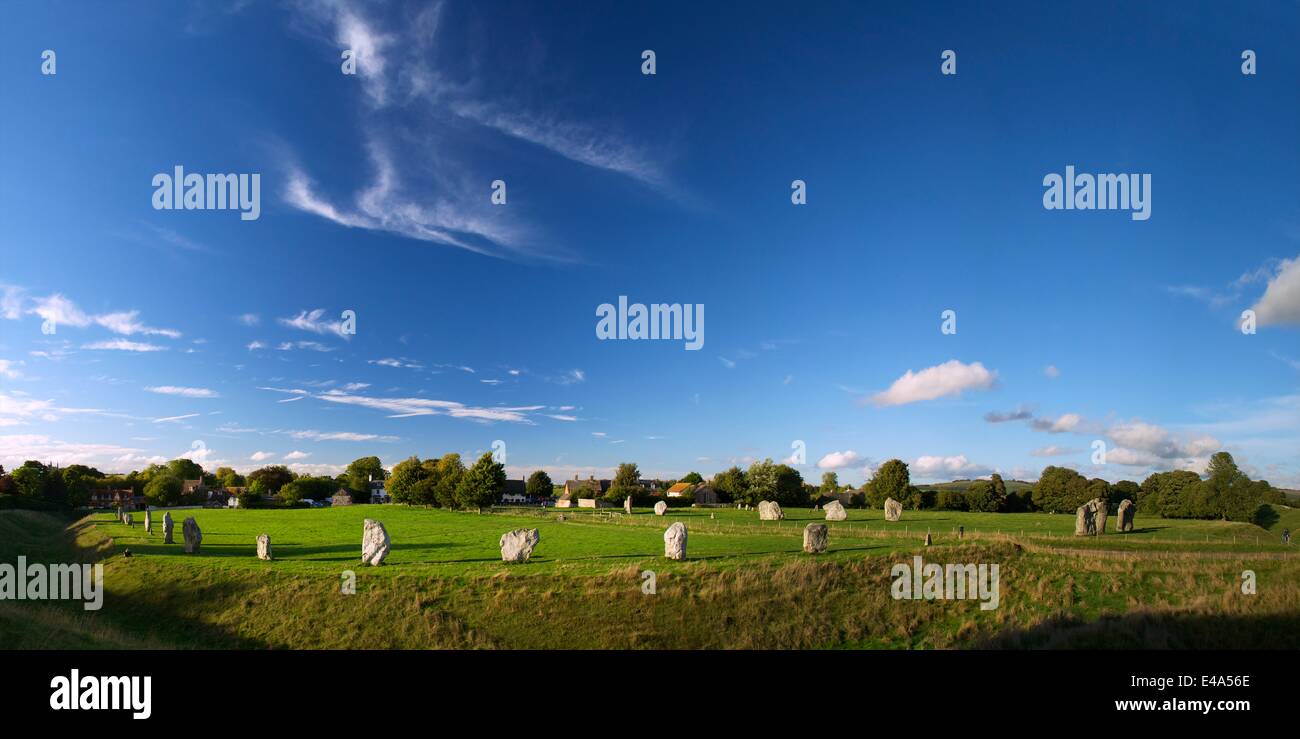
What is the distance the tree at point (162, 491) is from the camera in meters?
82.8

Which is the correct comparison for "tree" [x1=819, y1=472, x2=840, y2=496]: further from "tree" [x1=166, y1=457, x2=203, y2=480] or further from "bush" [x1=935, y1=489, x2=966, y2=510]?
"tree" [x1=166, y1=457, x2=203, y2=480]

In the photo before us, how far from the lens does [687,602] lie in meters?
20.3

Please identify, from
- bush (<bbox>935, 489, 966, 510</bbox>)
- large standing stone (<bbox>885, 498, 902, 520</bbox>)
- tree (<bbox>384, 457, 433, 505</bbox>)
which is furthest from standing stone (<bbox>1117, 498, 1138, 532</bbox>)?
tree (<bbox>384, 457, 433, 505</bbox>)

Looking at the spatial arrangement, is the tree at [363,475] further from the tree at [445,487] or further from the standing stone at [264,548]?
the standing stone at [264,548]

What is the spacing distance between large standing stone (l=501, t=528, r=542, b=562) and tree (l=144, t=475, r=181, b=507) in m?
89.1

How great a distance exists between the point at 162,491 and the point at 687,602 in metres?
99.1

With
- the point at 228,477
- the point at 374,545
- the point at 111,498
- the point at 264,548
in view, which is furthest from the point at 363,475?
the point at 374,545

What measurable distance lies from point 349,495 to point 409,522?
58645 millimetres

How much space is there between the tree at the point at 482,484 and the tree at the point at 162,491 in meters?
56.4

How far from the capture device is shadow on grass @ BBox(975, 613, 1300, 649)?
1777 cm

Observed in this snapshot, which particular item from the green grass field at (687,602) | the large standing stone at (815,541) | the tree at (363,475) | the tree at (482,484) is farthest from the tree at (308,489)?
the large standing stone at (815,541)
